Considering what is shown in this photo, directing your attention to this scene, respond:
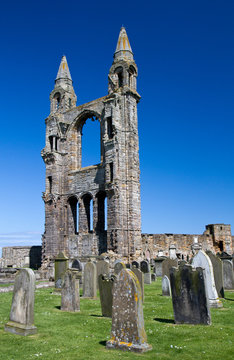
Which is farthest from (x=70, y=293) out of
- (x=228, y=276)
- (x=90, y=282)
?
(x=228, y=276)

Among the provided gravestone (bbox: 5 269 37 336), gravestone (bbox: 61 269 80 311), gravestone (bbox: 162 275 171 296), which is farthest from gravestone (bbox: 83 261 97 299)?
gravestone (bbox: 5 269 37 336)

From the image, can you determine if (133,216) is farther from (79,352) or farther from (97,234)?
(79,352)

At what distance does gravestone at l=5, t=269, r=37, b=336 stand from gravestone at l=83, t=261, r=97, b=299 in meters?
4.36

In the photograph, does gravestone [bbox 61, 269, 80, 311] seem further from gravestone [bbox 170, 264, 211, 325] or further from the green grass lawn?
gravestone [bbox 170, 264, 211, 325]

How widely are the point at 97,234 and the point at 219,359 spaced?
20032 millimetres

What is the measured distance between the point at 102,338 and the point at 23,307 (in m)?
1.59

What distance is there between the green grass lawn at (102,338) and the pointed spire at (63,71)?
25.2 metres

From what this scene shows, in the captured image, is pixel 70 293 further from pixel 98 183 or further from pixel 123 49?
pixel 123 49

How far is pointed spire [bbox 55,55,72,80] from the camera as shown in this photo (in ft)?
99.7

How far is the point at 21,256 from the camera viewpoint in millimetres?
30234

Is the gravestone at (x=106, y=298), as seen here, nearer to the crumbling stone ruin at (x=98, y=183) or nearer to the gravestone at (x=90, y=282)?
the gravestone at (x=90, y=282)

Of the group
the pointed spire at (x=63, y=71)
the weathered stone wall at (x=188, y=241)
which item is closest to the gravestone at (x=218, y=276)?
the weathered stone wall at (x=188, y=241)

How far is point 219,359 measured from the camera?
4.71 m

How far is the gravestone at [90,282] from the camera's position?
35.5 ft
